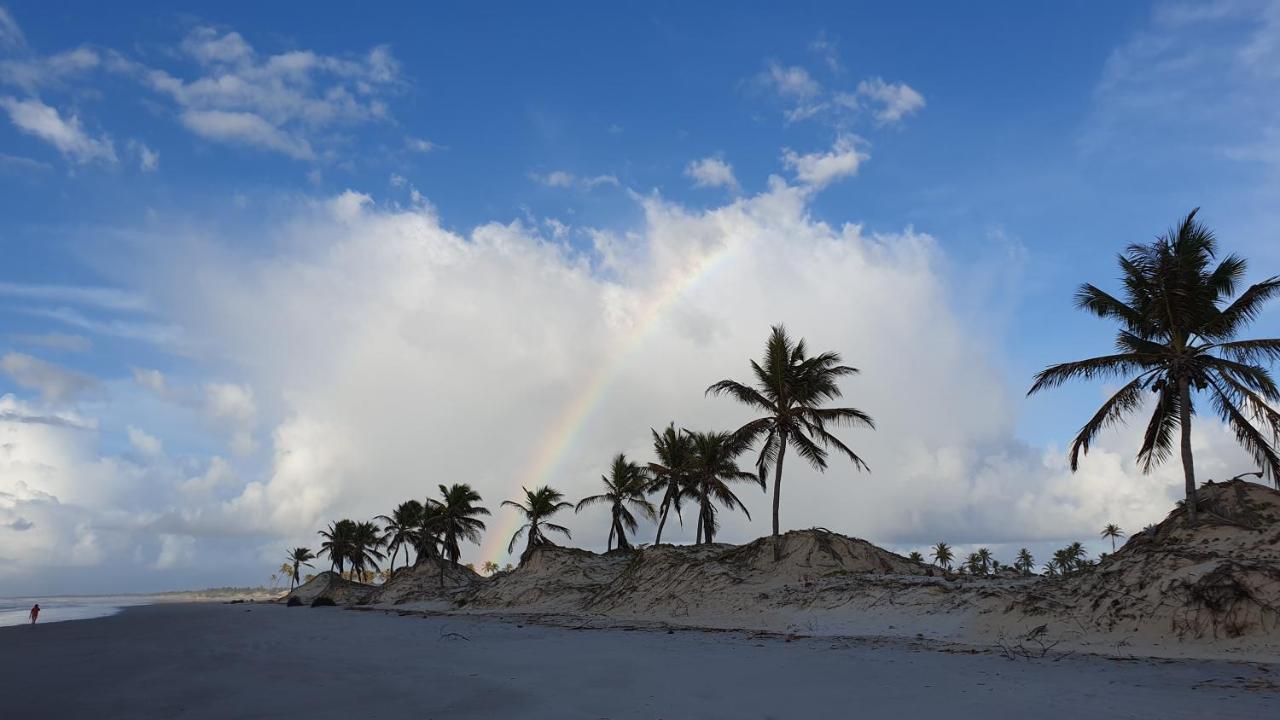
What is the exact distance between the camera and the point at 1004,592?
20.8 meters

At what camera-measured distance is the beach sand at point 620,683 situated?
29.2 feet

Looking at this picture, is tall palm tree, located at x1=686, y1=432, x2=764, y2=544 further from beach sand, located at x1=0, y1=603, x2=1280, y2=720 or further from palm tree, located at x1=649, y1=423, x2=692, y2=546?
beach sand, located at x1=0, y1=603, x2=1280, y2=720

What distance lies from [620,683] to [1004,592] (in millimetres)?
14869

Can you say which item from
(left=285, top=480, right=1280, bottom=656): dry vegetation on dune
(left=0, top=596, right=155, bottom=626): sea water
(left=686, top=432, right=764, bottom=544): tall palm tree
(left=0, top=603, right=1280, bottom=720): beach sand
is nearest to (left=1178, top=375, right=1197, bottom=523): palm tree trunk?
(left=285, top=480, right=1280, bottom=656): dry vegetation on dune

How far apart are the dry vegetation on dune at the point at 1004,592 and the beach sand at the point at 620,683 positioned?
9.29ft

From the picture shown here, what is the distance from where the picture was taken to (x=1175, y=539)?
2030 centimetres

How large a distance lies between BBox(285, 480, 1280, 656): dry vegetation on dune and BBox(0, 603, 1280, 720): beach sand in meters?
2.83

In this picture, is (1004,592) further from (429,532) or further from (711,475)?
(429,532)

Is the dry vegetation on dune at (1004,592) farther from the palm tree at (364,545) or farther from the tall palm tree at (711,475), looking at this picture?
the palm tree at (364,545)

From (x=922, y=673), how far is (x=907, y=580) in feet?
47.6

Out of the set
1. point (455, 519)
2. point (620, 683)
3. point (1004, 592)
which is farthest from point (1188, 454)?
point (455, 519)

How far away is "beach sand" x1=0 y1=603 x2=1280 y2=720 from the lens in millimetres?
8914

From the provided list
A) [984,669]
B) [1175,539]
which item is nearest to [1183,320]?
[1175,539]

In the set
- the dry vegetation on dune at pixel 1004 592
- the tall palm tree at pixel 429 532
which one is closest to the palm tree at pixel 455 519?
the tall palm tree at pixel 429 532
